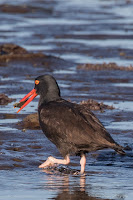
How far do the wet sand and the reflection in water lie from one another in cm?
1

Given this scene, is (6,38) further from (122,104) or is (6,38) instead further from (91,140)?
(91,140)

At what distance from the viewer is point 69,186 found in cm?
799

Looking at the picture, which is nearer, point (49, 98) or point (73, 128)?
point (73, 128)

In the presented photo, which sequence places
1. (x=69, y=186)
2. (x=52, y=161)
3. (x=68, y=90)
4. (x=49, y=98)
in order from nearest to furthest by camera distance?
1. (x=69, y=186)
2. (x=52, y=161)
3. (x=49, y=98)
4. (x=68, y=90)

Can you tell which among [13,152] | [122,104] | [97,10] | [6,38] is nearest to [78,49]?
[6,38]

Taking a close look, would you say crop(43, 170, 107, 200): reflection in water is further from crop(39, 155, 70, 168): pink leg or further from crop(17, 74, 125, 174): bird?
crop(17, 74, 125, 174): bird

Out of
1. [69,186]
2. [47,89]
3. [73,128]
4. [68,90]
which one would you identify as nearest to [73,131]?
[73,128]

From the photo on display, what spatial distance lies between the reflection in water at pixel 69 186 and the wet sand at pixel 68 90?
0.01 meters

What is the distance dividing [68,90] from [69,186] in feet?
26.2

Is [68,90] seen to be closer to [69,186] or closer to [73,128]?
[73,128]

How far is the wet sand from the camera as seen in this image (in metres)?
8.06

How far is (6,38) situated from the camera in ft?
A: 89.7

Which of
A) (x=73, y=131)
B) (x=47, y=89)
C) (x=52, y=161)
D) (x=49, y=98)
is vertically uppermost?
(x=47, y=89)

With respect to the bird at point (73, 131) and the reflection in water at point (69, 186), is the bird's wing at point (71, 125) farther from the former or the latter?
the reflection in water at point (69, 186)
